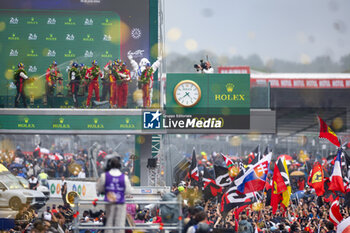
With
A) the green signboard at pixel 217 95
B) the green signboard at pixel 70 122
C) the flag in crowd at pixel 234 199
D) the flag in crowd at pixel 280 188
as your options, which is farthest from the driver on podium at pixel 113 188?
the green signboard at pixel 217 95

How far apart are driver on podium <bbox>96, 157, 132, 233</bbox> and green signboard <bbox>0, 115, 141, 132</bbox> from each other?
1509 cm

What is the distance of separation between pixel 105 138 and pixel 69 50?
24.8 metres

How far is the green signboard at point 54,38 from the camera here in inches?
1104

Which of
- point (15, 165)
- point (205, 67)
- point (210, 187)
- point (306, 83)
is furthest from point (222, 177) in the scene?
point (306, 83)

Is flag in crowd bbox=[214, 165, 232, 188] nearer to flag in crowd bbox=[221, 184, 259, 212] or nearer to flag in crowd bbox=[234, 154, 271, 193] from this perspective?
flag in crowd bbox=[234, 154, 271, 193]

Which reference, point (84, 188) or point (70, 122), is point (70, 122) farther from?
point (84, 188)

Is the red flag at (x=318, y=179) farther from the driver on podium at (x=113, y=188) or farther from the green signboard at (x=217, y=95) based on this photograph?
the driver on podium at (x=113, y=188)

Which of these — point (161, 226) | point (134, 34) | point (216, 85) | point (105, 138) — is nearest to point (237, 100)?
point (216, 85)

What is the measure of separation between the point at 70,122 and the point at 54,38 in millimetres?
4232

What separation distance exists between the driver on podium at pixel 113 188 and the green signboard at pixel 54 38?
1748 cm

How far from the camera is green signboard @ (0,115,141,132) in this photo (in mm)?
26078

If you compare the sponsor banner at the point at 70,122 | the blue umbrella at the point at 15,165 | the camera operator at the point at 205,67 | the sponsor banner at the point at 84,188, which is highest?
the camera operator at the point at 205,67

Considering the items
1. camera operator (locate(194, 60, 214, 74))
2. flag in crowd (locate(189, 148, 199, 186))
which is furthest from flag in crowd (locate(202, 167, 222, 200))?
camera operator (locate(194, 60, 214, 74))

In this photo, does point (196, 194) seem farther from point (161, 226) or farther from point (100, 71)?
point (161, 226)
